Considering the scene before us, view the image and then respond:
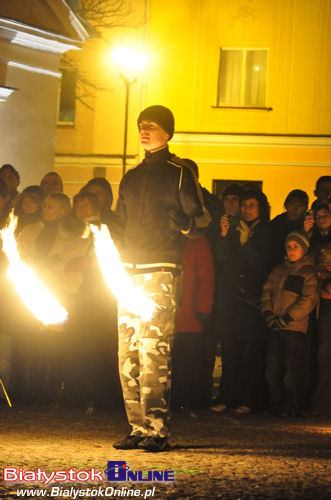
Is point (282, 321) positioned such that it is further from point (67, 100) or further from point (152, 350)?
point (67, 100)

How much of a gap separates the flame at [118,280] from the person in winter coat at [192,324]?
2.38 meters

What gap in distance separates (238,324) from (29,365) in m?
1.88

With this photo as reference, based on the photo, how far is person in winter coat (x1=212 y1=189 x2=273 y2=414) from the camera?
30.5 ft

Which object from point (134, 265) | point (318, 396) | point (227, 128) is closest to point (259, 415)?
point (318, 396)

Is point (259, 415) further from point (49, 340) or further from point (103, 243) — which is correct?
point (103, 243)

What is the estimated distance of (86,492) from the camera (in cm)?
522

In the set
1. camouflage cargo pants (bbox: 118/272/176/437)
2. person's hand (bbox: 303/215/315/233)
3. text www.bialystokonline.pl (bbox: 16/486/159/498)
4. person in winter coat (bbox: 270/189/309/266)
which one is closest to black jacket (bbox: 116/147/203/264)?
camouflage cargo pants (bbox: 118/272/176/437)

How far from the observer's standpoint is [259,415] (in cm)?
902

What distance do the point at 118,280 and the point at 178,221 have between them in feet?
1.77

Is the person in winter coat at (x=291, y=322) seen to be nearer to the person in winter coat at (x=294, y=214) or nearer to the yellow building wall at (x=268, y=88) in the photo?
the person in winter coat at (x=294, y=214)

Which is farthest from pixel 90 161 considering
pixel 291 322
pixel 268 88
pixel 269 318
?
pixel 291 322

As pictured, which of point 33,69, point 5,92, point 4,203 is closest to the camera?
point 4,203

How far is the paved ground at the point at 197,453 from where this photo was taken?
5352mm

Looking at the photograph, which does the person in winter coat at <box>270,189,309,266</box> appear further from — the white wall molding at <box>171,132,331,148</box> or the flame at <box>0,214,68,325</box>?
the white wall molding at <box>171,132,331,148</box>
